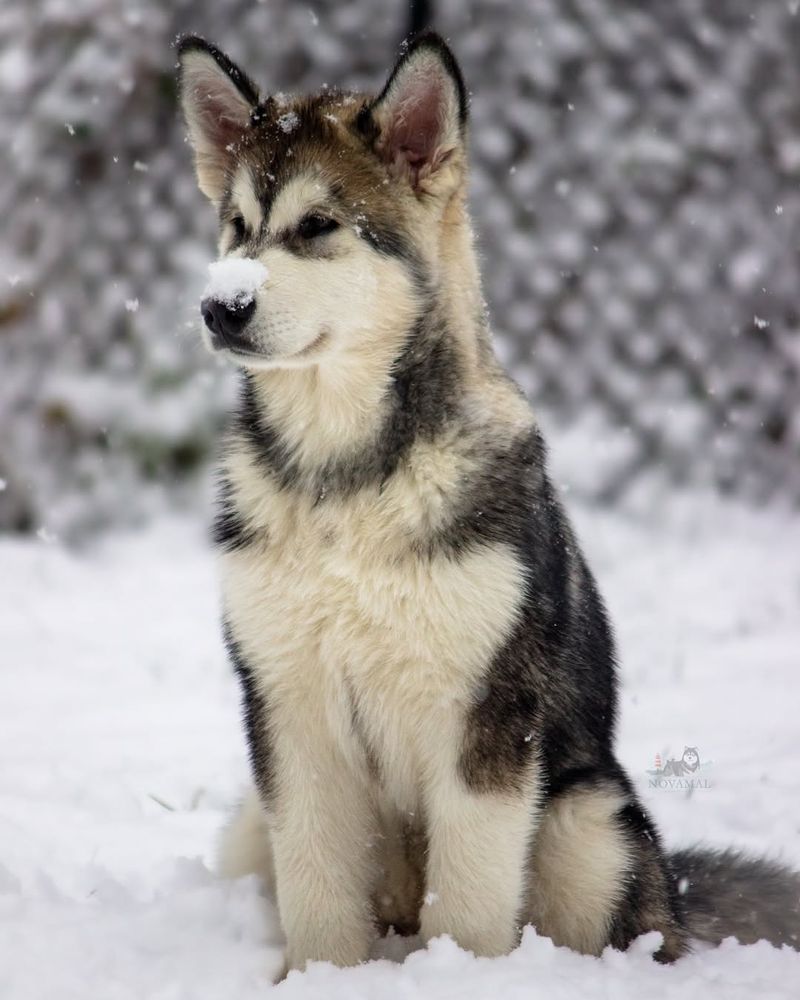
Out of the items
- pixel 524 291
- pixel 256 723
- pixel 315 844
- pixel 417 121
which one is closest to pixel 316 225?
pixel 417 121

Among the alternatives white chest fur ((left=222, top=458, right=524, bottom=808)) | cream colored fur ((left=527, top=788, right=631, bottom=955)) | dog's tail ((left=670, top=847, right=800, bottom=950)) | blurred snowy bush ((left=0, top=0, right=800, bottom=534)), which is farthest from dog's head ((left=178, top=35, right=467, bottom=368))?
blurred snowy bush ((left=0, top=0, right=800, bottom=534))

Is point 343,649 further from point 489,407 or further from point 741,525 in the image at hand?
point 741,525

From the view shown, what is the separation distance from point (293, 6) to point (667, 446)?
3460 millimetres

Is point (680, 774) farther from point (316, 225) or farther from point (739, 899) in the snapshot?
point (316, 225)

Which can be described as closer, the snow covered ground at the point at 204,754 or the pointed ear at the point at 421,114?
the snow covered ground at the point at 204,754

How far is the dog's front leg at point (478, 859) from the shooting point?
2.60 m

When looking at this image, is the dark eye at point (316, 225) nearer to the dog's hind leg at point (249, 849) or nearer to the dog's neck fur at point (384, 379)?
the dog's neck fur at point (384, 379)

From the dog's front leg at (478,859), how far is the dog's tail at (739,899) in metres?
0.58

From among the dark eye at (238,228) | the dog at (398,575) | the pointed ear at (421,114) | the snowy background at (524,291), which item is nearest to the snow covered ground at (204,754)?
the snowy background at (524,291)

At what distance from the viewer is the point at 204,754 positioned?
454cm

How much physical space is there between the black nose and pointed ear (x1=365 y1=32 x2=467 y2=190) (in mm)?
581

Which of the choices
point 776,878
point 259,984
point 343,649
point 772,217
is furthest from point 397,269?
point 772,217

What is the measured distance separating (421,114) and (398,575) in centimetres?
109

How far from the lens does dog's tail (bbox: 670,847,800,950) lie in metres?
2.98
